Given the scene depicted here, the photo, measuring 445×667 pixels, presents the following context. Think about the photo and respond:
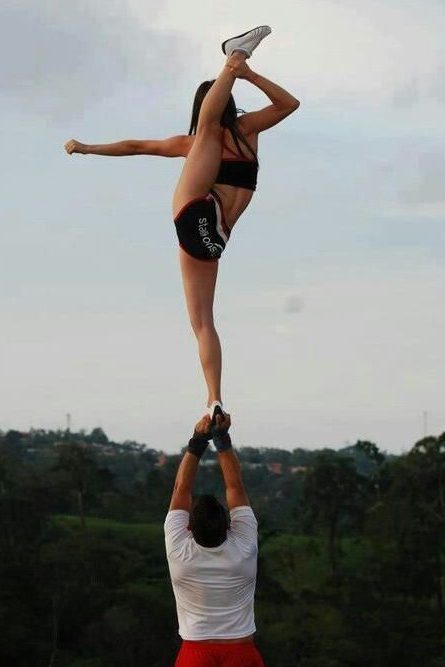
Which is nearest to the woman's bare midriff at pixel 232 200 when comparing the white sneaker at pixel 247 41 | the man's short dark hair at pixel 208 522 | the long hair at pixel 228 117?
the long hair at pixel 228 117

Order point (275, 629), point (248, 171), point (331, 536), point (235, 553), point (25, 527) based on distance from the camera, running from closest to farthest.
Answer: point (235, 553) < point (248, 171) < point (275, 629) < point (25, 527) < point (331, 536)

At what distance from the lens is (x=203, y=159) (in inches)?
301

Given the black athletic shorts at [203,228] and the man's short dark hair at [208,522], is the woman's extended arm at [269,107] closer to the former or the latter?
the black athletic shorts at [203,228]

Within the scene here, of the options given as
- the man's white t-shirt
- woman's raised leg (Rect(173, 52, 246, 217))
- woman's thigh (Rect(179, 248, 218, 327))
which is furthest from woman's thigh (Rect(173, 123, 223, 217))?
the man's white t-shirt

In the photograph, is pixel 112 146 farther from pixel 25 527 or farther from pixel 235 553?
pixel 25 527

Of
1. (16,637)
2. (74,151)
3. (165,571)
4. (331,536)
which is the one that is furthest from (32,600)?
(74,151)

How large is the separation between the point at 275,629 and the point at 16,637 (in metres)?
9.85

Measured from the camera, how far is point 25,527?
71438 mm

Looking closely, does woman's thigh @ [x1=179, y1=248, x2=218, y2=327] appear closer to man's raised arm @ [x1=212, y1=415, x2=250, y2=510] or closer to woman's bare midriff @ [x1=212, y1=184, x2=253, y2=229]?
woman's bare midriff @ [x1=212, y1=184, x2=253, y2=229]

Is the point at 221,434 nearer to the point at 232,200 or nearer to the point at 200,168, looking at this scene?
the point at 232,200

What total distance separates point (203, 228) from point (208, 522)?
4.80ft

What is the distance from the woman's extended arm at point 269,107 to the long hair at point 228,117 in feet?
0.15

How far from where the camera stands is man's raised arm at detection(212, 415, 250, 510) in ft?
24.2

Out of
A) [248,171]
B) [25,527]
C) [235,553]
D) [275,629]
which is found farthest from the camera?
[25,527]
